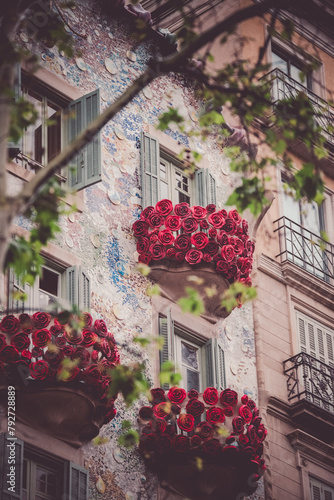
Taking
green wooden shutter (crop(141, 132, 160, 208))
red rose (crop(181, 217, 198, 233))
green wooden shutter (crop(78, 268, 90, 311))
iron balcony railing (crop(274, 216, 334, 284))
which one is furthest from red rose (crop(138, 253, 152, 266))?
iron balcony railing (crop(274, 216, 334, 284))

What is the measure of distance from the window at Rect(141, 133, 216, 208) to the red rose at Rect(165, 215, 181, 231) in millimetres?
727

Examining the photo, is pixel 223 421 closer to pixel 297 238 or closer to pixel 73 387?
pixel 73 387

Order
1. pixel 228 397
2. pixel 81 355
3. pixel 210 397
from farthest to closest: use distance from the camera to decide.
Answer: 1. pixel 228 397
2. pixel 210 397
3. pixel 81 355

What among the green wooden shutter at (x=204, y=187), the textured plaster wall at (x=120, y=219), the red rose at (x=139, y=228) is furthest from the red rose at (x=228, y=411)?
the green wooden shutter at (x=204, y=187)

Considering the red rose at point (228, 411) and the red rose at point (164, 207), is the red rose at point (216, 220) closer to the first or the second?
the red rose at point (164, 207)

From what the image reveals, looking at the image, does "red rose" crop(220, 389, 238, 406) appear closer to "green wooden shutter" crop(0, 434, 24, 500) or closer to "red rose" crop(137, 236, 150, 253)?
"red rose" crop(137, 236, 150, 253)

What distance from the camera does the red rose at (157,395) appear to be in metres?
20.4

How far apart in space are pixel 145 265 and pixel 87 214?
135cm

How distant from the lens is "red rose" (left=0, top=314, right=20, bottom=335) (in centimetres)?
1791

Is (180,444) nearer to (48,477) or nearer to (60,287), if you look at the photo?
(48,477)

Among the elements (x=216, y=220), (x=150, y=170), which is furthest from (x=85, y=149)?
(x=216, y=220)

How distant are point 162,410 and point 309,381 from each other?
537 cm

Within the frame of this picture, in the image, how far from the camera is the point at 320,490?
2383 centimetres

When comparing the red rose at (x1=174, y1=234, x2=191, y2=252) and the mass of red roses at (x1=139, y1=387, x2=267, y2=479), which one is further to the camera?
the red rose at (x1=174, y1=234, x2=191, y2=252)
